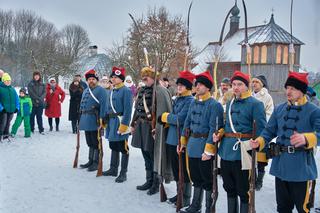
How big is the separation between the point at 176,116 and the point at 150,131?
0.95 meters

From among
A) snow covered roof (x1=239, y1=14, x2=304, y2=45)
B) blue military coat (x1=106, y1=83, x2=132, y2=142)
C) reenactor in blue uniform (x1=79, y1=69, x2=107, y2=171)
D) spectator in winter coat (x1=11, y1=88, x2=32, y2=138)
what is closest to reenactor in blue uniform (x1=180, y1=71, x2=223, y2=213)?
blue military coat (x1=106, y1=83, x2=132, y2=142)

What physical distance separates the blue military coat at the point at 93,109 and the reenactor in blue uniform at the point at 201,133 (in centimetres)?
270

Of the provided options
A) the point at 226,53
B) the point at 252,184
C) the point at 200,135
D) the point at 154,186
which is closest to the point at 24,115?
the point at 154,186

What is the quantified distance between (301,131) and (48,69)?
134 feet

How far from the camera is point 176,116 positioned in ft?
17.6

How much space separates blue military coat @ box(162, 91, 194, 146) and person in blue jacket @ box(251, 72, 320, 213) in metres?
1.44

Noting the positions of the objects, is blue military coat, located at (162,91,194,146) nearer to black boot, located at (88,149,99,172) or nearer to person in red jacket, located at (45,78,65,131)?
black boot, located at (88,149,99,172)

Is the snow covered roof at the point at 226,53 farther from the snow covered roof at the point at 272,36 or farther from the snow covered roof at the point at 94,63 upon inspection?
the snow covered roof at the point at 94,63

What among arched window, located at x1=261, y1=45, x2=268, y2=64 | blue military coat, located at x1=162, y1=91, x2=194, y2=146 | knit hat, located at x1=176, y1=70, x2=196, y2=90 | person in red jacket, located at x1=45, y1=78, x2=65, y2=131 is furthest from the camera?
arched window, located at x1=261, y1=45, x2=268, y2=64

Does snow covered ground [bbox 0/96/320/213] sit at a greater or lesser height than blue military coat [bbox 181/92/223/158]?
lesser

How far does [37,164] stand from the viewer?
7.75 meters

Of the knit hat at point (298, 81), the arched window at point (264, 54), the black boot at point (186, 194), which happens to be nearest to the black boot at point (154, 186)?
the black boot at point (186, 194)

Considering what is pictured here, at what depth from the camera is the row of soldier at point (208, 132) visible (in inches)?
152

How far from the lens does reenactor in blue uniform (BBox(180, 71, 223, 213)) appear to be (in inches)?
185
